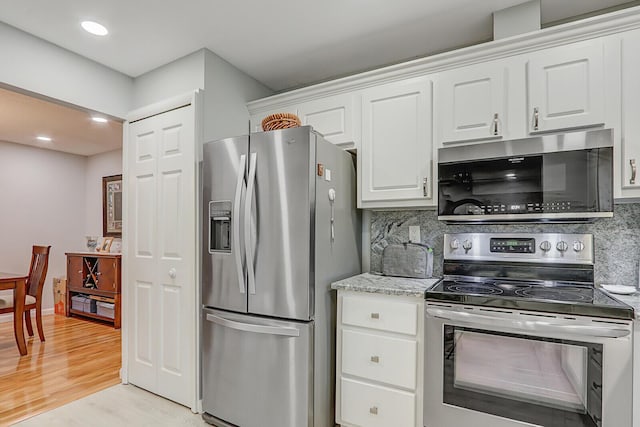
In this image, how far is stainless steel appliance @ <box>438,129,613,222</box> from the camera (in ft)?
5.63

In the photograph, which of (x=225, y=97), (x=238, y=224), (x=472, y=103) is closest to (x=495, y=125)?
(x=472, y=103)

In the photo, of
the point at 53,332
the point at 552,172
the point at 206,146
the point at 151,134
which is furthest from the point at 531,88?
the point at 53,332

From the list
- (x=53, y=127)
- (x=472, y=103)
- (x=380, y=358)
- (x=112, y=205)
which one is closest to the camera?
(x=380, y=358)

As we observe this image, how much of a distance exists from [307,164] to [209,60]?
1273 mm

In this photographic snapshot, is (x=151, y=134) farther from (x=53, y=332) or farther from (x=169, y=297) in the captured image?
(x=53, y=332)

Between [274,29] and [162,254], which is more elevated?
[274,29]

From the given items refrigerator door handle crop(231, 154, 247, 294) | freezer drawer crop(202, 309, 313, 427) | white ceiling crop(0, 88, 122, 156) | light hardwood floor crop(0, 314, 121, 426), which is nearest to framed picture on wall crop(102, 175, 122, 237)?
white ceiling crop(0, 88, 122, 156)

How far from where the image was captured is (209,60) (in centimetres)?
252

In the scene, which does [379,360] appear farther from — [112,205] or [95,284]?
[112,205]

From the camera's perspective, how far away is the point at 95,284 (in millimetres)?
4770

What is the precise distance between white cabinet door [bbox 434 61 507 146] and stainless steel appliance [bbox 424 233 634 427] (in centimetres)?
75

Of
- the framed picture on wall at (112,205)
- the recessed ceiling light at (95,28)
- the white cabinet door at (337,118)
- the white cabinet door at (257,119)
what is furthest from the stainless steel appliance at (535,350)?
the framed picture on wall at (112,205)

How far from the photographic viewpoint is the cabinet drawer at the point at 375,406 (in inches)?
72.6

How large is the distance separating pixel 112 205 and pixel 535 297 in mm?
5622
